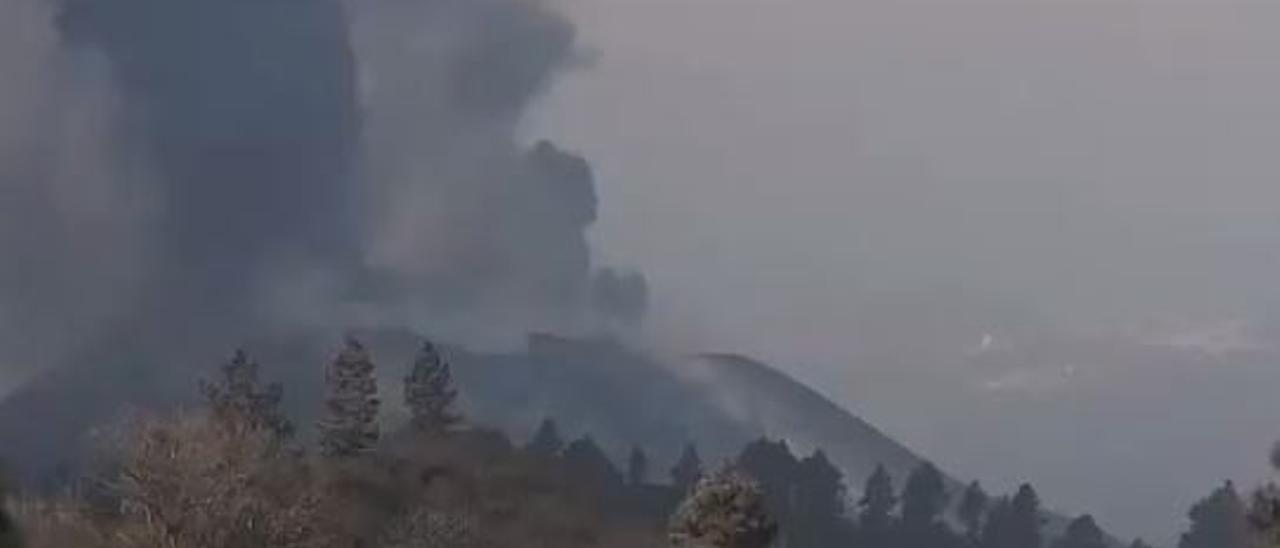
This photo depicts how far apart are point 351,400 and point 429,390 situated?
1655 cm

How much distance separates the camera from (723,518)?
3098 centimetres

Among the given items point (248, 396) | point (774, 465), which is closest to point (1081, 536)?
point (774, 465)

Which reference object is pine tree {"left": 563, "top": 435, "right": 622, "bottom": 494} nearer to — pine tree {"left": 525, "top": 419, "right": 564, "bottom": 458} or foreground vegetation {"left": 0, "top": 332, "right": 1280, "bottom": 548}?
foreground vegetation {"left": 0, "top": 332, "right": 1280, "bottom": 548}

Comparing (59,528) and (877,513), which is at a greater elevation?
(877,513)

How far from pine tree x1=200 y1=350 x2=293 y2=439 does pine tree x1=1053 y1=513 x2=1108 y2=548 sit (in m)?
74.2

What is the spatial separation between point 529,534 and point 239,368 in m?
30.1

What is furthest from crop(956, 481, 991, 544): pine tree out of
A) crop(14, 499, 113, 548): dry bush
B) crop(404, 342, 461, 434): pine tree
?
crop(14, 499, 113, 548): dry bush

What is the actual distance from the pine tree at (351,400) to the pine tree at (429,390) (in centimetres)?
965

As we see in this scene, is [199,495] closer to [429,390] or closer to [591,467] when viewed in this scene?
[429,390]

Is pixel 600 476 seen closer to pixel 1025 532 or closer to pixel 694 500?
→ pixel 1025 532

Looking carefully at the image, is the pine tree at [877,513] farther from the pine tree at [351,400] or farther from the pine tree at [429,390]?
the pine tree at [351,400]

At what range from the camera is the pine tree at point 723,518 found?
3094 centimetres

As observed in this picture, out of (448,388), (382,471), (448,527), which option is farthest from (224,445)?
(448,388)

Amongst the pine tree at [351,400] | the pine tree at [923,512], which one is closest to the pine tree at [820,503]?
the pine tree at [923,512]
